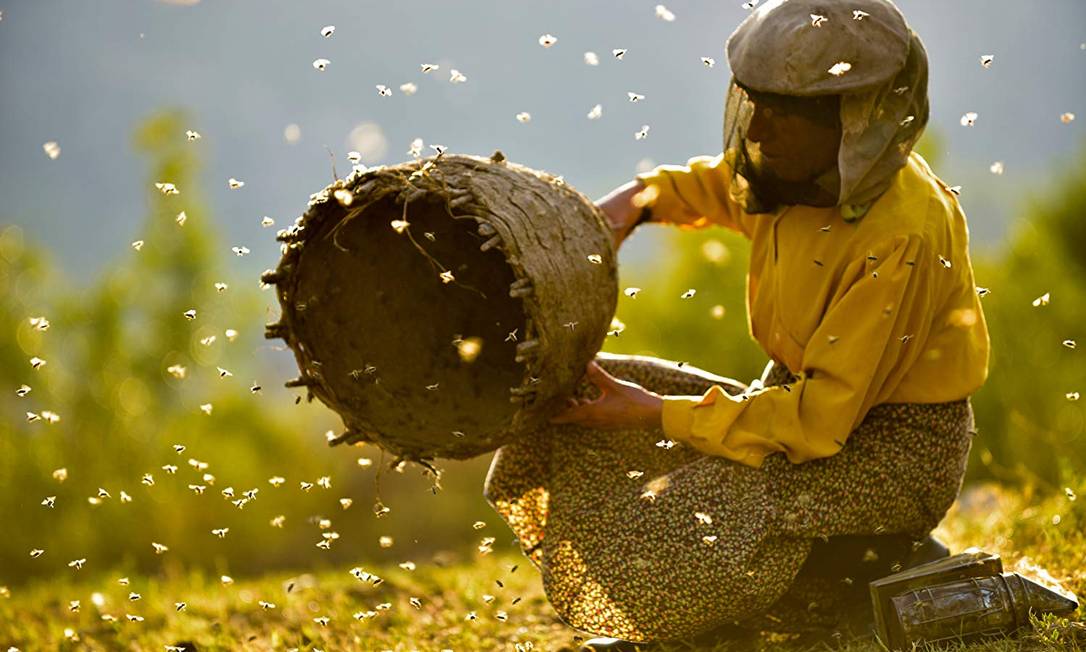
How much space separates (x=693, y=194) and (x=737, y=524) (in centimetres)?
140

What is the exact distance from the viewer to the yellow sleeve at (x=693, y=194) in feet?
14.6

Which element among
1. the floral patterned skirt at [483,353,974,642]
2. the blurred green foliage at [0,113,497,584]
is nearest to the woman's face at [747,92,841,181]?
the floral patterned skirt at [483,353,974,642]

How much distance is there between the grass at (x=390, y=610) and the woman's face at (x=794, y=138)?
157 cm

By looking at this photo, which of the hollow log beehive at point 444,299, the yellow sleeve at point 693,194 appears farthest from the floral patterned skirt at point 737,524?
the yellow sleeve at point 693,194

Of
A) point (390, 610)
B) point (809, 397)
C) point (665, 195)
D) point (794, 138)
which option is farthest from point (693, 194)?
point (390, 610)

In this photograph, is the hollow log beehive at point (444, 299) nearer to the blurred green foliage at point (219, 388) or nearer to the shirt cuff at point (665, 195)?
the shirt cuff at point (665, 195)

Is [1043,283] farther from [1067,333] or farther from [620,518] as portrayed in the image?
[620,518]

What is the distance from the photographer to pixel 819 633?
403cm

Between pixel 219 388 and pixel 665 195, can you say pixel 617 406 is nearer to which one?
pixel 665 195

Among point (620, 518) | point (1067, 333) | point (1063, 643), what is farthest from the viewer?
point (1067, 333)

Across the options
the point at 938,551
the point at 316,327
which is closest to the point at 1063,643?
the point at 938,551

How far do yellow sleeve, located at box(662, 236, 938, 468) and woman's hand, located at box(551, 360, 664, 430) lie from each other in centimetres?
9

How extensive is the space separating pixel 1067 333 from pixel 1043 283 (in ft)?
2.00

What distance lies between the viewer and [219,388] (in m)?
14.9
